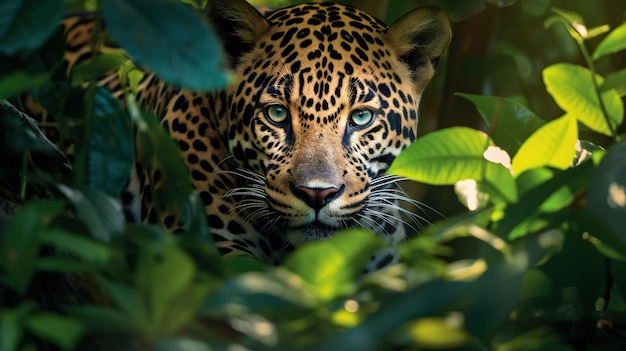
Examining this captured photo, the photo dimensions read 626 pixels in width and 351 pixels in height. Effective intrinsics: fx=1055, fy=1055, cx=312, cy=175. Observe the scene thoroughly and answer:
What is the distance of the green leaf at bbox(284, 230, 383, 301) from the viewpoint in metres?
1.86

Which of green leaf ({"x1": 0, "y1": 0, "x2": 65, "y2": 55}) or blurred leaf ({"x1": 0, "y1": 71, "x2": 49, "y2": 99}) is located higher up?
green leaf ({"x1": 0, "y1": 0, "x2": 65, "y2": 55})

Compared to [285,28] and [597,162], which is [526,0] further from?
[597,162]

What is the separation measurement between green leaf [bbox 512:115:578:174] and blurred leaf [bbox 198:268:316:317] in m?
0.88

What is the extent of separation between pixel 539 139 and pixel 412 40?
2113 millimetres

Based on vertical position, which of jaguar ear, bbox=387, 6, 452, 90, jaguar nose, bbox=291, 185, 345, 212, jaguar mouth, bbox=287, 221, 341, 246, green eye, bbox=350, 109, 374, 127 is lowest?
jaguar mouth, bbox=287, 221, 341, 246

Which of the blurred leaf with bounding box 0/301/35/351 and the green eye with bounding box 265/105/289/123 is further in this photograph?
the green eye with bounding box 265/105/289/123

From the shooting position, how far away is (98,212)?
81.0 inches

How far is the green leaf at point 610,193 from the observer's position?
199 centimetres

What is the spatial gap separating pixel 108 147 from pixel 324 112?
1.83 meters

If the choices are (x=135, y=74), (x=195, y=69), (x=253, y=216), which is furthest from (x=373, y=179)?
(x=195, y=69)

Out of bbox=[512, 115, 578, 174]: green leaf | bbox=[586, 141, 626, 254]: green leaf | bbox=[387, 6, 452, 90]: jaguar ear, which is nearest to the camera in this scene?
bbox=[586, 141, 626, 254]: green leaf

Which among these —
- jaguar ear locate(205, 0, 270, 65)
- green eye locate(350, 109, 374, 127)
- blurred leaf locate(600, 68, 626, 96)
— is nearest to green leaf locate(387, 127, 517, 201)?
blurred leaf locate(600, 68, 626, 96)

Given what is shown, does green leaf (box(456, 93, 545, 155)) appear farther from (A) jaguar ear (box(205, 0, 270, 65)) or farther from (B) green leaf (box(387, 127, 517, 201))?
(A) jaguar ear (box(205, 0, 270, 65))

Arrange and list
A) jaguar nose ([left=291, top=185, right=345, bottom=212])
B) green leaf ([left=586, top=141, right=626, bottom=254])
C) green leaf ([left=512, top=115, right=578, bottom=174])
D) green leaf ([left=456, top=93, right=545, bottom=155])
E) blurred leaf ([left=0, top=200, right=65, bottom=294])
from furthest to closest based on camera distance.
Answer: jaguar nose ([left=291, top=185, right=345, bottom=212]) → green leaf ([left=456, top=93, right=545, bottom=155]) → green leaf ([left=512, top=115, right=578, bottom=174]) → green leaf ([left=586, top=141, right=626, bottom=254]) → blurred leaf ([left=0, top=200, right=65, bottom=294])
